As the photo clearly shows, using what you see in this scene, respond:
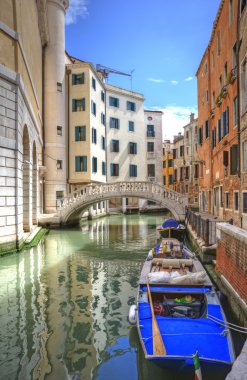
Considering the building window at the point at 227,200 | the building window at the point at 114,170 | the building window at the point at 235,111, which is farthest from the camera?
the building window at the point at 114,170

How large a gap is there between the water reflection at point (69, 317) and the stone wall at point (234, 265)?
2.21m

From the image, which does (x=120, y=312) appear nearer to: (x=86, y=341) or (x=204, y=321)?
(x=86, y=341)

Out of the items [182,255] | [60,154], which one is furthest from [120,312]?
[60,154]

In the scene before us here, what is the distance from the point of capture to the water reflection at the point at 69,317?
4.91 m

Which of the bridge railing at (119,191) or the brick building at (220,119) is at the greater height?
the brick building at (220,119)

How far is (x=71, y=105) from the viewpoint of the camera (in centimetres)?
2922

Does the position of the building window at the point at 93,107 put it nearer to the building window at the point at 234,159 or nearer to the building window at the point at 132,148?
the building window at the point at 132,148

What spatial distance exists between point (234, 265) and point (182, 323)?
273cm

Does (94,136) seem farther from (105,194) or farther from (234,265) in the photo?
(234,265)

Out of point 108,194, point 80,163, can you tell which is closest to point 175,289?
point 108,194

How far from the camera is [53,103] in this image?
1065 inches

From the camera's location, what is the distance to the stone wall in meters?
6.45

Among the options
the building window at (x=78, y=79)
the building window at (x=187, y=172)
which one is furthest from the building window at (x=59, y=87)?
the building window at (x=187, y=172)

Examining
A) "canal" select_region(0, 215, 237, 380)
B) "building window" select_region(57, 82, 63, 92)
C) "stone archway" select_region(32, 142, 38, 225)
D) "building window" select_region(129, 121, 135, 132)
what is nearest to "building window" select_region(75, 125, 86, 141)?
"building window" select_region(57, 82, 63, 92)
